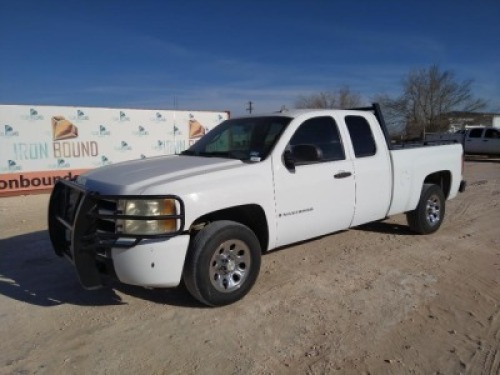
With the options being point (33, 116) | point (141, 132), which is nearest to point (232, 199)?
point (33, 116)

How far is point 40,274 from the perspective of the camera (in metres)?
5.16

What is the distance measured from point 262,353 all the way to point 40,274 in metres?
3.18

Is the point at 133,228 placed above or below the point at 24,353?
above

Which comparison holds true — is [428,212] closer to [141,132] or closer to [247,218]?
[247,218]

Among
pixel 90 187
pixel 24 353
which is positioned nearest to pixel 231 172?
pixel 90 187

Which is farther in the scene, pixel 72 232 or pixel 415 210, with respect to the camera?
pixel 415 210

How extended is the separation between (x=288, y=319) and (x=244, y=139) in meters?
2.16

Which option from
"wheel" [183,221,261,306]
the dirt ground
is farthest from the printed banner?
"wheel" [183,221,261,306]

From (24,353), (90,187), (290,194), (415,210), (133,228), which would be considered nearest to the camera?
(24,353)

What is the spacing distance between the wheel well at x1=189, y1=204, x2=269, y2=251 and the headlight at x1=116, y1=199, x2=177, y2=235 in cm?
50

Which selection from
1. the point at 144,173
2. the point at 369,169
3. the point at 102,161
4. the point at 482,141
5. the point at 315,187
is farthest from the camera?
the point at 482,141

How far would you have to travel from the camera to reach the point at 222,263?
4.13 metres

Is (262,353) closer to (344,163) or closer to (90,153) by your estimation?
(344,163)

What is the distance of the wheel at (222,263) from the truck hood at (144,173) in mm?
568
